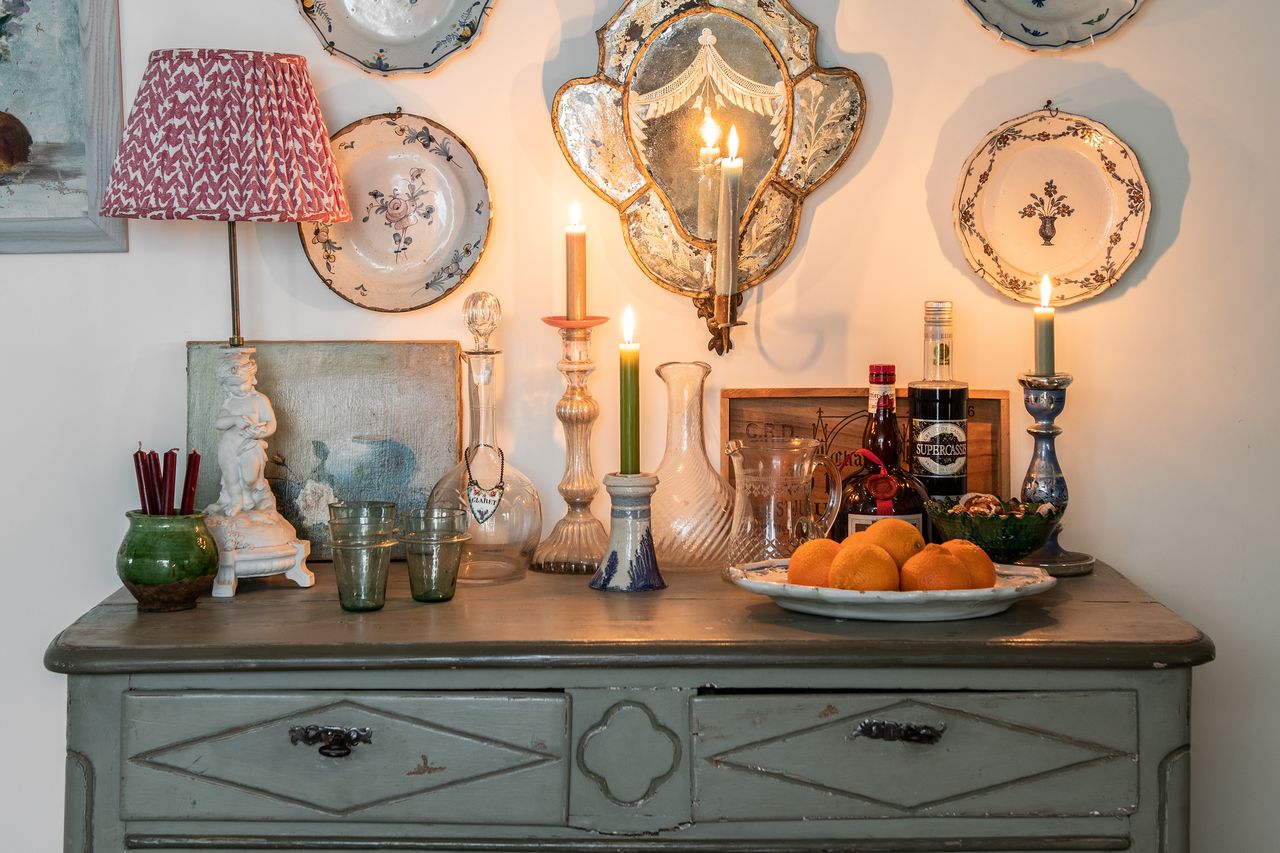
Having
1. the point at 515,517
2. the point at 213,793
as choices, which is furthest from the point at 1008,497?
the point at 213,793

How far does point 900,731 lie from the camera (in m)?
1.36

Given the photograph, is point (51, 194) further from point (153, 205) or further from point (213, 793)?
point (213, 793)

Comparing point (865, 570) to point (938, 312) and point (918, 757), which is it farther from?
point (938, 312)

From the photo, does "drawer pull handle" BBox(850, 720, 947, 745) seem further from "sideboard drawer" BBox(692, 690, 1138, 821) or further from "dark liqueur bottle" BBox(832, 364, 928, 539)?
"dark liqueur bottle" BBox(832, 364, 928, 539)

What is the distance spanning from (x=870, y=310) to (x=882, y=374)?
180mm

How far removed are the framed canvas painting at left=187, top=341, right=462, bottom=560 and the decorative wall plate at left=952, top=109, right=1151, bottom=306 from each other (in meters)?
0.81

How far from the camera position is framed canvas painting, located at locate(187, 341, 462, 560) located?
182 cm

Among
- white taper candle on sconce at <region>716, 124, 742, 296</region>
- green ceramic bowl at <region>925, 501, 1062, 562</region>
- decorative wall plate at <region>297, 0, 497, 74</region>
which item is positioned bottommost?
green ceramic bowl at <region>925, 501, 1062, 562</region>

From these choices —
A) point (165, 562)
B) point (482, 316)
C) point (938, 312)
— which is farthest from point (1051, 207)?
point (165, 562)

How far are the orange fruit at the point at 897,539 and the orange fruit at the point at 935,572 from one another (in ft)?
0.10

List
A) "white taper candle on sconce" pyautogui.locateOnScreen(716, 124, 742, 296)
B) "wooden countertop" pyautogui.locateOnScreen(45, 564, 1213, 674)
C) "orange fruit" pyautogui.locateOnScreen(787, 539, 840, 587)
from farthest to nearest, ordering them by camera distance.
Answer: "white taper candle on sconce" pyautogui.locateOnScreen(716, 124, 742, 296), "orange fruit" pyautogui.locateOnScreen(787, 539, 840, 587), "wooden countertop" pyautogui.locateOnScreen(45, 564, 1213, 674)

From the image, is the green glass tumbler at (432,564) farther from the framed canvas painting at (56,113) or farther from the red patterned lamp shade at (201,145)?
the framed canvas painting at (56,113)

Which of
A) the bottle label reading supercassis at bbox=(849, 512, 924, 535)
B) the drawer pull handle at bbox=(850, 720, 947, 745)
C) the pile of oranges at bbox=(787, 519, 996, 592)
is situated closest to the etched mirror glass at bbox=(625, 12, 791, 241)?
the bottle label reading supercassis at bbox=(849, 512, 924, 535)

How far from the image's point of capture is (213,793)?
137 centimetres
